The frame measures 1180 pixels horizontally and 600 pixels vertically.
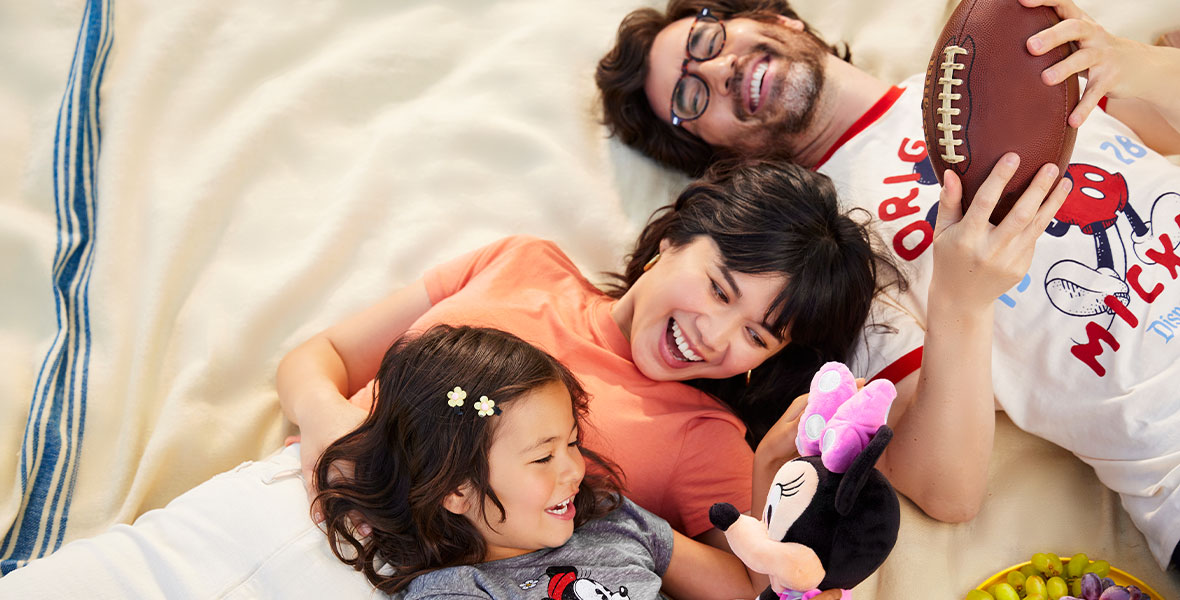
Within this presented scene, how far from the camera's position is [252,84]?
1.67 m

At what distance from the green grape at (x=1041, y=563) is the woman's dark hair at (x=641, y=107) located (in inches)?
33.9

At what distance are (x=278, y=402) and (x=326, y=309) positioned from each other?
174 mm

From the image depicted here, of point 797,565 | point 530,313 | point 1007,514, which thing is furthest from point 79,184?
point 1007,514

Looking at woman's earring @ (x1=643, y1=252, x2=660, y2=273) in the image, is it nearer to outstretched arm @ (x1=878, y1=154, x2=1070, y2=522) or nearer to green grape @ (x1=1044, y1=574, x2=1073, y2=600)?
outstretched arm @ (x1=878, y1=154, x2=1070, y2=522)

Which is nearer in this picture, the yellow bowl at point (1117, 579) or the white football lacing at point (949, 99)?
the white football lacing at point (949, 99)

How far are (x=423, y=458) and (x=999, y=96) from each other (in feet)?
2.64

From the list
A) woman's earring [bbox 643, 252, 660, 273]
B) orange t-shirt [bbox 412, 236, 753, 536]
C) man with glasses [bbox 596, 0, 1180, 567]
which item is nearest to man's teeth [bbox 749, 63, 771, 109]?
man with glasses [bbox 596, 0, 1180, 567]

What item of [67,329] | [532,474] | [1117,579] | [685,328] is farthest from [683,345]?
[67,329]

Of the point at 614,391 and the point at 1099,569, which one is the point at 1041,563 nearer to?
the point at 1099,569

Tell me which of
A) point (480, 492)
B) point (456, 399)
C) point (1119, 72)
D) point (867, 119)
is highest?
point (1119, 72)

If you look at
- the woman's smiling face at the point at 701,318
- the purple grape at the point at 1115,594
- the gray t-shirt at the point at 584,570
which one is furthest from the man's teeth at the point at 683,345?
the purple grape at the point at 1115,594

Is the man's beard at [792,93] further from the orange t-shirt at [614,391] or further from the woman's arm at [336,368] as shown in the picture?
the woman's arm at [336,368]

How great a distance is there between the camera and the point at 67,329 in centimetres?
135

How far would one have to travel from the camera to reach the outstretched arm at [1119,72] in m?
1.05
